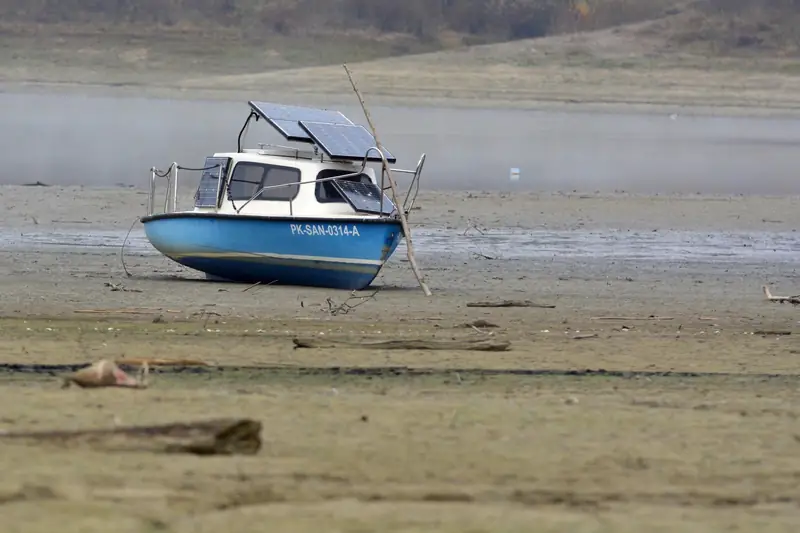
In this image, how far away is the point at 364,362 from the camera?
32.9 ft

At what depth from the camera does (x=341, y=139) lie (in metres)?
15.4

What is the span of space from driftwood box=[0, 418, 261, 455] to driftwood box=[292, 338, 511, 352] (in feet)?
12.0

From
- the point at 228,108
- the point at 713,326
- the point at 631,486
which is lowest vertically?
the point at 228,108

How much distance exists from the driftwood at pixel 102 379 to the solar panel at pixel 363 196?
21.6 ft

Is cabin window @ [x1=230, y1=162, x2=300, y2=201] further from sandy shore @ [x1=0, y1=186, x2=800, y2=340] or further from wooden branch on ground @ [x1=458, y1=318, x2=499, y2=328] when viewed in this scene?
wooden branch on ground @ [x1=458, y1=318, x2=499, y2=328]

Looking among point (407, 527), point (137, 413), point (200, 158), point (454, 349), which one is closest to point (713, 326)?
point (454, 349)

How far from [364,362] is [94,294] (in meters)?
5.10

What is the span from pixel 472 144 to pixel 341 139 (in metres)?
25.4

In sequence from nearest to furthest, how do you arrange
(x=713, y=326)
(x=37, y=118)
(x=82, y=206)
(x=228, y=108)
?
1. (x=713, y=326)
2. (x=82, y=206)
3. (x=37, y=118)
4. (x=228, y=108)

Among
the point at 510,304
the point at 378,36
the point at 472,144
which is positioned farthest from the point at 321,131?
the point at 378,36

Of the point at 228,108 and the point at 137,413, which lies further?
the point at 228,108

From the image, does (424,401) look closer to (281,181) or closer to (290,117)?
(281,181)

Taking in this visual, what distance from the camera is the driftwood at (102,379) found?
8320 mm

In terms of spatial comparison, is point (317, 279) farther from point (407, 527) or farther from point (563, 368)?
point (407, 527)
